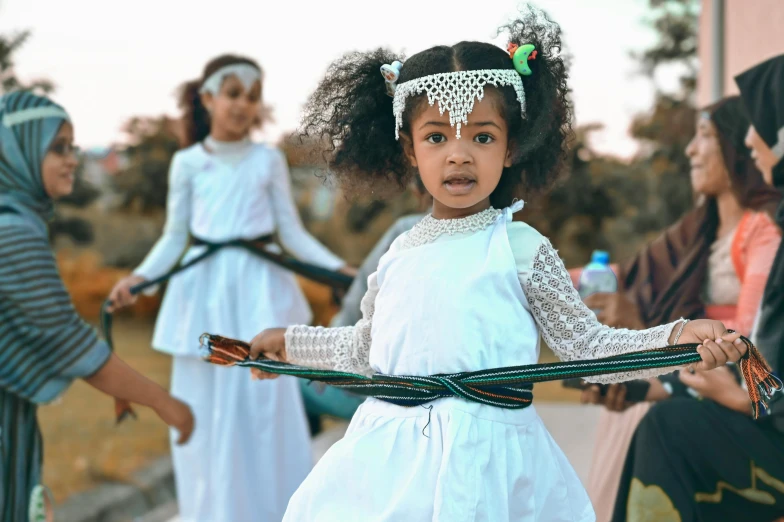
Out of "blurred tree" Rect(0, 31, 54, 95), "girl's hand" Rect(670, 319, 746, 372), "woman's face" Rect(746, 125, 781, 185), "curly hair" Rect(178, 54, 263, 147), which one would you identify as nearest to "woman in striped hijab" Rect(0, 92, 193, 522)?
"curly hair" Rect(178, 54, 263, 147)

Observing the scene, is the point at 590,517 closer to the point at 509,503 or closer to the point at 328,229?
the point at 509,503

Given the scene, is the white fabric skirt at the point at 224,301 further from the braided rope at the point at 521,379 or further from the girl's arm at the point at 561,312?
the girl's arm at the point at 561,312

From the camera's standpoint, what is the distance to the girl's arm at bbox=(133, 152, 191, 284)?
4.71m

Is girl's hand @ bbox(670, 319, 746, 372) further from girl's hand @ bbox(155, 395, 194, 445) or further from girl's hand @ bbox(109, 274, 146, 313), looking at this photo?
girl's hand @ bbox(109, 274, 146, 313)

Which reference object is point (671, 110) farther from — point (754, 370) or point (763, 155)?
point (754, 370)

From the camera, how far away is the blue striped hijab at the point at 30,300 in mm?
2959

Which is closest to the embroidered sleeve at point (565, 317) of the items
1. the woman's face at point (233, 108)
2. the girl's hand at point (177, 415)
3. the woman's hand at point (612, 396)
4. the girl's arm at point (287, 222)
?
the woman's hand at point (612, 396)

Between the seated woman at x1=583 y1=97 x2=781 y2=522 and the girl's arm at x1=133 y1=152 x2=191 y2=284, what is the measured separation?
2.22 m

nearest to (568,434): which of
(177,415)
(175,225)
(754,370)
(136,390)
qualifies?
(175,225)

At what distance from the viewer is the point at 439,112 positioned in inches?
87.7

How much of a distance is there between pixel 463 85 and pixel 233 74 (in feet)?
9.03

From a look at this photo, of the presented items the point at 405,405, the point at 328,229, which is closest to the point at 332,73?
the point at 405,405

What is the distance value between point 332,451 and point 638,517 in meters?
1.15

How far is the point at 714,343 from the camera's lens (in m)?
1.98
